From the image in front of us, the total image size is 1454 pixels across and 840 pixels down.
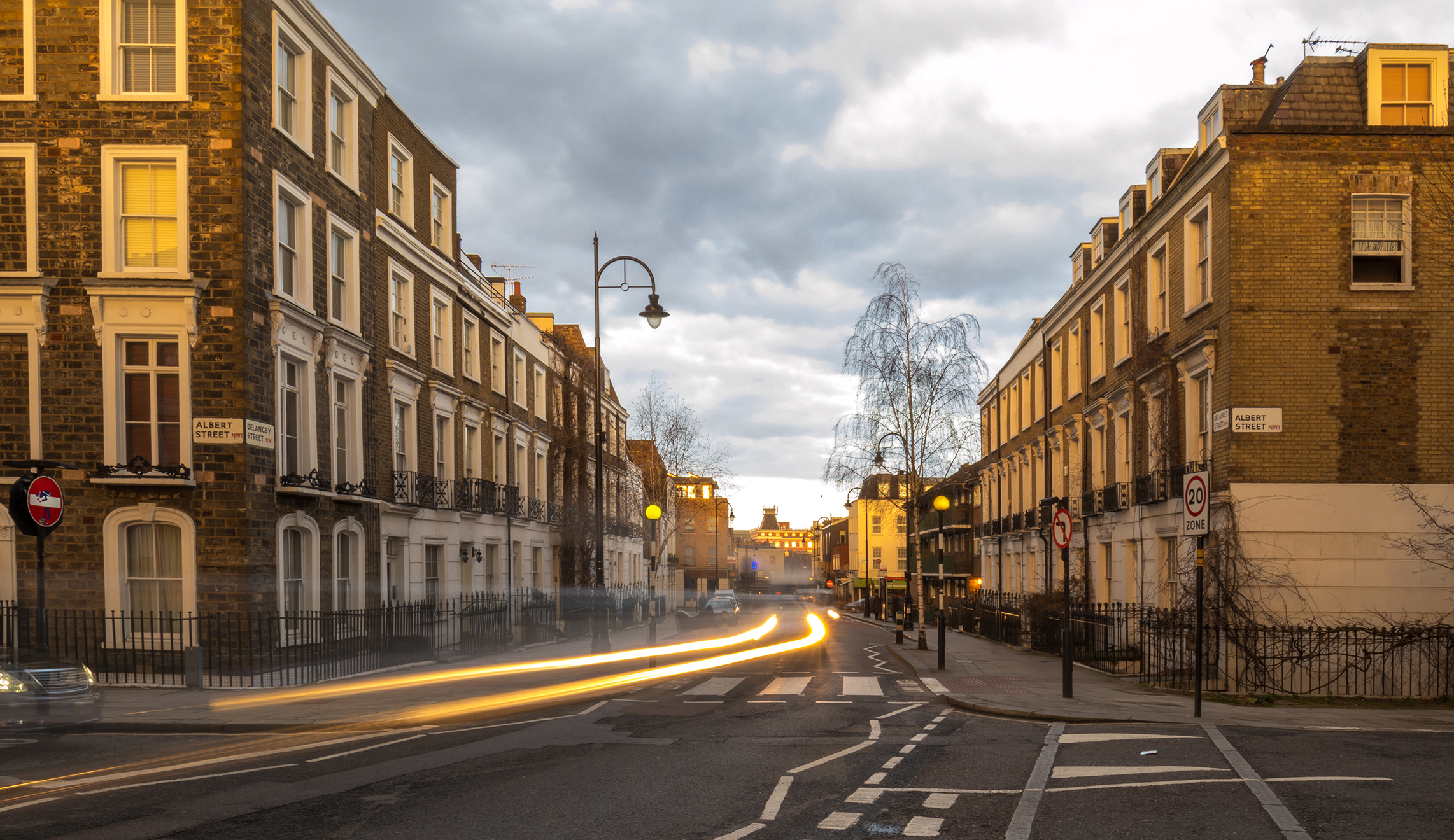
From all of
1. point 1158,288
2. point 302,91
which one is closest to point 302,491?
point 302,91

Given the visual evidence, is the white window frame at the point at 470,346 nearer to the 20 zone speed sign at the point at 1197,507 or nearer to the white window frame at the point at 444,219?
the white window frame at the point at 444,219

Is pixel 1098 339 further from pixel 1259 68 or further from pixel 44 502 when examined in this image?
pixel 44 502

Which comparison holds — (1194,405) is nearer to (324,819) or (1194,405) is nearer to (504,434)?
(324,819)

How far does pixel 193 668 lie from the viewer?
18.4 m

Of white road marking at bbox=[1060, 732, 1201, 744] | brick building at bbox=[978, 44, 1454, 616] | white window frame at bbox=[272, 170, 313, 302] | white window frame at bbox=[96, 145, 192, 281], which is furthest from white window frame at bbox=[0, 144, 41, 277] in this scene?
brick building at bbox=[978, 44, 1454, 616]

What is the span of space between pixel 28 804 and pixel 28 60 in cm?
1676

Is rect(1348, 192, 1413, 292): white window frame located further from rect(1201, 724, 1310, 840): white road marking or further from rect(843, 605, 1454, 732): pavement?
rect(1201, 724, 1310, 840): white road marking

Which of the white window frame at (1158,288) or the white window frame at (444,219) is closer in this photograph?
the white window frame at (1158,288)

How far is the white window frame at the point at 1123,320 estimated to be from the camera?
2856 centimetres

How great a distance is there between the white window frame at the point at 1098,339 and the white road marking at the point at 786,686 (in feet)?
48.4

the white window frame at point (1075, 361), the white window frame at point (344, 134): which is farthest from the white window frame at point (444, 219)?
the white window frame at point (1075, 361)

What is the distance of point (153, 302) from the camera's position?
20391mm

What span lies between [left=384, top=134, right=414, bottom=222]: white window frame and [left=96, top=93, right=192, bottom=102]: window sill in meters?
8.79

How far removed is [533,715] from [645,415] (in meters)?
45.2
